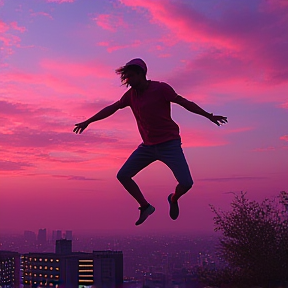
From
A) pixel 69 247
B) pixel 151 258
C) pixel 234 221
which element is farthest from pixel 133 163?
pixel 69 247

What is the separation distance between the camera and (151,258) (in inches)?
1054

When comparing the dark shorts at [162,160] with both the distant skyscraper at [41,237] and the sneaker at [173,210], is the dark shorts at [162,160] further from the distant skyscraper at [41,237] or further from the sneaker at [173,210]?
the distant skyscraper at [41,237]

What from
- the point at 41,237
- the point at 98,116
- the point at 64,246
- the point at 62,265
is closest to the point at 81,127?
the point at 98,116

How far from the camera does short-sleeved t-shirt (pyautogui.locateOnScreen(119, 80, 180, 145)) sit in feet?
23.1

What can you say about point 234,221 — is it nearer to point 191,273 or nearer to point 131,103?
point 191,273

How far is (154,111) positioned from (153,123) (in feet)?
0.58

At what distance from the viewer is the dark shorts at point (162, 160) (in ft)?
23.1

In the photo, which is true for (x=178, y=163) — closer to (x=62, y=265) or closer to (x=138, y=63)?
(x=138, y=63)

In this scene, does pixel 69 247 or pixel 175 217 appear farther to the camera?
pixel 69 247

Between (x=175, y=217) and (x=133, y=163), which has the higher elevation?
(x=133, y=163)

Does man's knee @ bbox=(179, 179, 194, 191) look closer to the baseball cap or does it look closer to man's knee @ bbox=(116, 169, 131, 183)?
man's knee @ bbox=(116, 169, 131, 183)

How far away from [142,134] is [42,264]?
11671 cm

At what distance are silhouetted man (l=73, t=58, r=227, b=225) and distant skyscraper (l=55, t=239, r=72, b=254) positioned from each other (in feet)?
310

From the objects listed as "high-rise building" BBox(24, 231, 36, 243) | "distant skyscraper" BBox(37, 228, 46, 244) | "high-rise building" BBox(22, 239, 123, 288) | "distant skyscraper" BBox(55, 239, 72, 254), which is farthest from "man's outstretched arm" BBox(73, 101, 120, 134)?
"distant skyscraper" BBox(37, 228, 46, 244)
